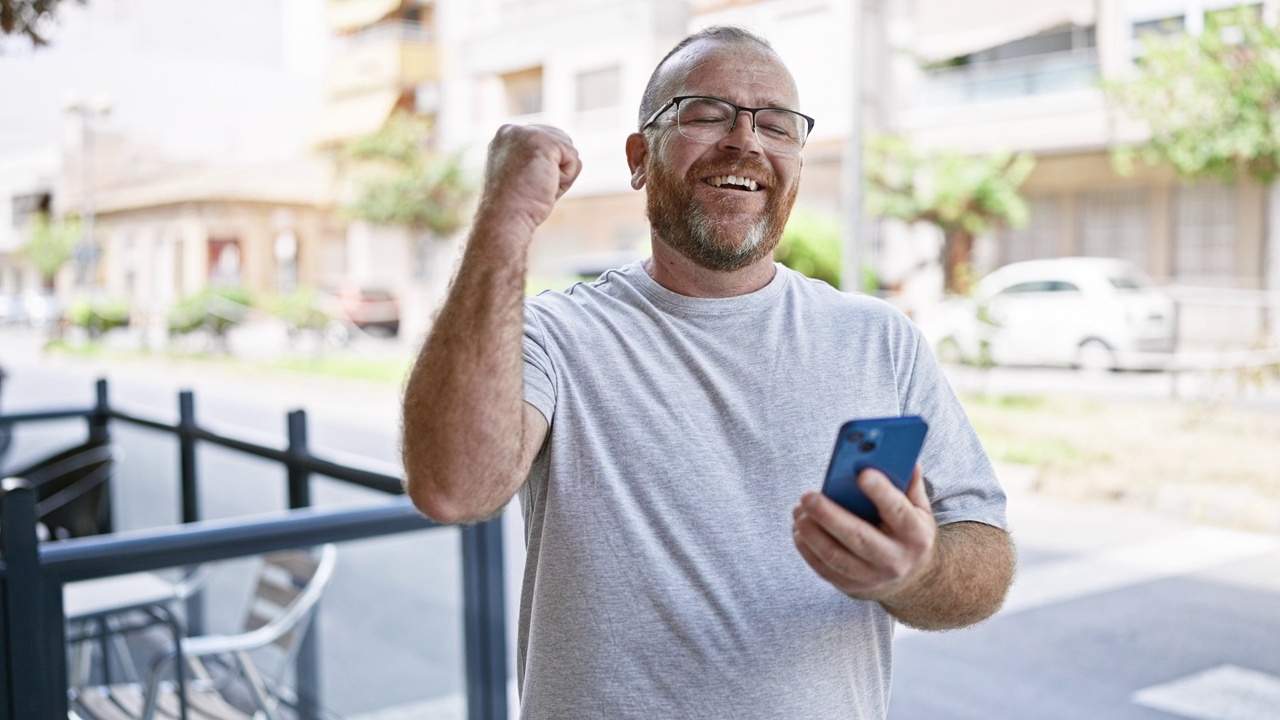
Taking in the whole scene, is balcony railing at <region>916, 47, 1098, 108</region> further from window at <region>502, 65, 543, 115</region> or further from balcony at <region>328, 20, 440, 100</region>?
balcony at <region>328, 20, 440, 100</region>

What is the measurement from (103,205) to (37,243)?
9.17ft

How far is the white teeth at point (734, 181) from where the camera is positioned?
1816 millimetres

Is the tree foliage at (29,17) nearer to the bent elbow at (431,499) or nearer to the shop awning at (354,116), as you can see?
the bent elbow at (431,499)

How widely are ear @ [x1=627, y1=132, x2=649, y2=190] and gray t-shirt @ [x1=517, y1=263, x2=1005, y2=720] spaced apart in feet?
0.82

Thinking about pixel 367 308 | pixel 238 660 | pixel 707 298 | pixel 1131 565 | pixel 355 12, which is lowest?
pixel 1131 565

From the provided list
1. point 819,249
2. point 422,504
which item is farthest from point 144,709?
point 819,249

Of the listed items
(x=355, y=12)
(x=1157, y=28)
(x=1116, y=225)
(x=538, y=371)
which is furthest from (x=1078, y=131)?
(x=355, y=12)

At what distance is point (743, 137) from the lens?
1809 millimetres

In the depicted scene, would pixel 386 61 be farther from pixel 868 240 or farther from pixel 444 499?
pixel 444 499

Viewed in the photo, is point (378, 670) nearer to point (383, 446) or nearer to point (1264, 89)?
point (383, 446)

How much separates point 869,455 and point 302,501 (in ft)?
9.19

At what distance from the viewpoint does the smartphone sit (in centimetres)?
142

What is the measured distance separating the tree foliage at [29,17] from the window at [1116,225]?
20.0 meters

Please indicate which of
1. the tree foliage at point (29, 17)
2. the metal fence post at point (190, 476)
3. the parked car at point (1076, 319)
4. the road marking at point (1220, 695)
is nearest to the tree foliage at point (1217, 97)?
the parked car at point (1076, 319)
